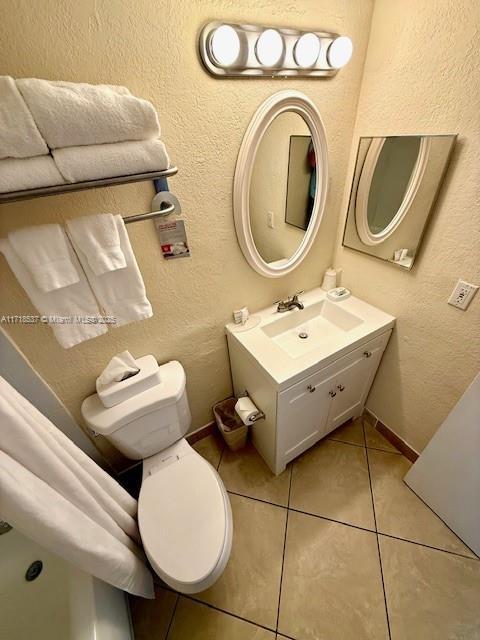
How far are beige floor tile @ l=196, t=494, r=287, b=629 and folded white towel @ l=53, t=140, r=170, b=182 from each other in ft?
4.99

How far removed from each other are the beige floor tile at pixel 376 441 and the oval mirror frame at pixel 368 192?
45.0 inches

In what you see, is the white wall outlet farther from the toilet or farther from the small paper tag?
Result: the toilet

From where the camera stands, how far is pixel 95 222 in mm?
698

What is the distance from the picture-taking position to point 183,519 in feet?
3.05

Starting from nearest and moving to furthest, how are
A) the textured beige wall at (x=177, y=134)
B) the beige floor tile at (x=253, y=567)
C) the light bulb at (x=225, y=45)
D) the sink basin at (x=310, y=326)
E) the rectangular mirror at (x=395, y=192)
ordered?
the textured beige wall at (x=177, y=134) < the light bulb at (x=225, y=45) < the rectangular mirror at (x=395, y=192) < the beige floor tile at (x=253, y=567) < the sink basin at (x=310, y=326)

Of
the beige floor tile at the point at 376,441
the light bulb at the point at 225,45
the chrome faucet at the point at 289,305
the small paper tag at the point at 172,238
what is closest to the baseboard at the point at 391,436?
the beige floor tile at the point at 376,441

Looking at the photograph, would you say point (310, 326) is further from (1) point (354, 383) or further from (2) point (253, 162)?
(2) point (253, 162)

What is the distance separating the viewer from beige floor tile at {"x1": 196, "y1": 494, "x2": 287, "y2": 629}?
1.02 m

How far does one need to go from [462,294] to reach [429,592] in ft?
3.99

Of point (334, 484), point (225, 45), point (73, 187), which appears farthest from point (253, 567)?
point (225, 45)

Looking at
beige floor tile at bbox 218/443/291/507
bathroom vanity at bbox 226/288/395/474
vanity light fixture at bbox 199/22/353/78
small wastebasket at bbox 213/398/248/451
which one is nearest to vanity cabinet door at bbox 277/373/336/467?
bathroom vanity at bbox 226/288/395/474

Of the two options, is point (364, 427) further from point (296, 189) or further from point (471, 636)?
point (296, 189)

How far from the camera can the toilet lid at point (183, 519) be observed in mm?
837

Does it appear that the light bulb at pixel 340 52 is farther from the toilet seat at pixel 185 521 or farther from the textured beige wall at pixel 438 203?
the toilet seat at pixel 185 521
